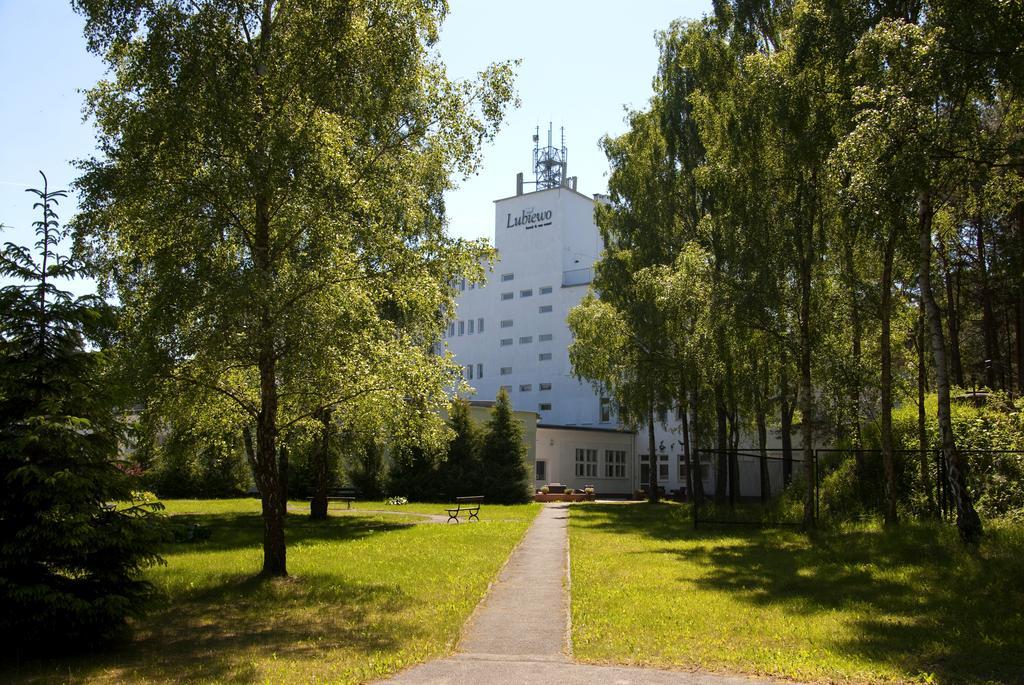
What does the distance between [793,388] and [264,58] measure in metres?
21.7

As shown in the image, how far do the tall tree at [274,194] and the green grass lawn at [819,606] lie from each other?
565 centimetres

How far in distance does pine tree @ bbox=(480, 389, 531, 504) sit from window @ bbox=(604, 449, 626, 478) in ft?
54.7

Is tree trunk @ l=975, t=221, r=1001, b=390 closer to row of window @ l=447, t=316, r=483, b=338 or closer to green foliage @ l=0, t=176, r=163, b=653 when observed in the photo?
green foliage @ l=0, t=176, r=163, b=653

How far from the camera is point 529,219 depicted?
66000 millimetres

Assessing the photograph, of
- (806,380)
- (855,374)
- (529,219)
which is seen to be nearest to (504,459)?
(855,374)

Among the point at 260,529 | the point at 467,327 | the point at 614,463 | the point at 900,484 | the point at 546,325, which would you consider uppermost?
the point at 467,327

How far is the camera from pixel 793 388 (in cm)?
2894

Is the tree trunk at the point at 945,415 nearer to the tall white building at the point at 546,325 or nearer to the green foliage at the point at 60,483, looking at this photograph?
the green foliage at the point at 60,483

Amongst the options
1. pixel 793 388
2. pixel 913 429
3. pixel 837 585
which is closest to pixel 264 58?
pixel 837 585

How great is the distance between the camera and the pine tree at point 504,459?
4006 cm

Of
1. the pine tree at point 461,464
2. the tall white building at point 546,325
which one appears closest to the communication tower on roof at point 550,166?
the tall white building at point 546,325

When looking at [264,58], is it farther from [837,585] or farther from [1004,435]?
[1004,435]

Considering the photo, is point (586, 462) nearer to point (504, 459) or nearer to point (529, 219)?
point (504, 459)

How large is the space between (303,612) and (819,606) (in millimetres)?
7414
